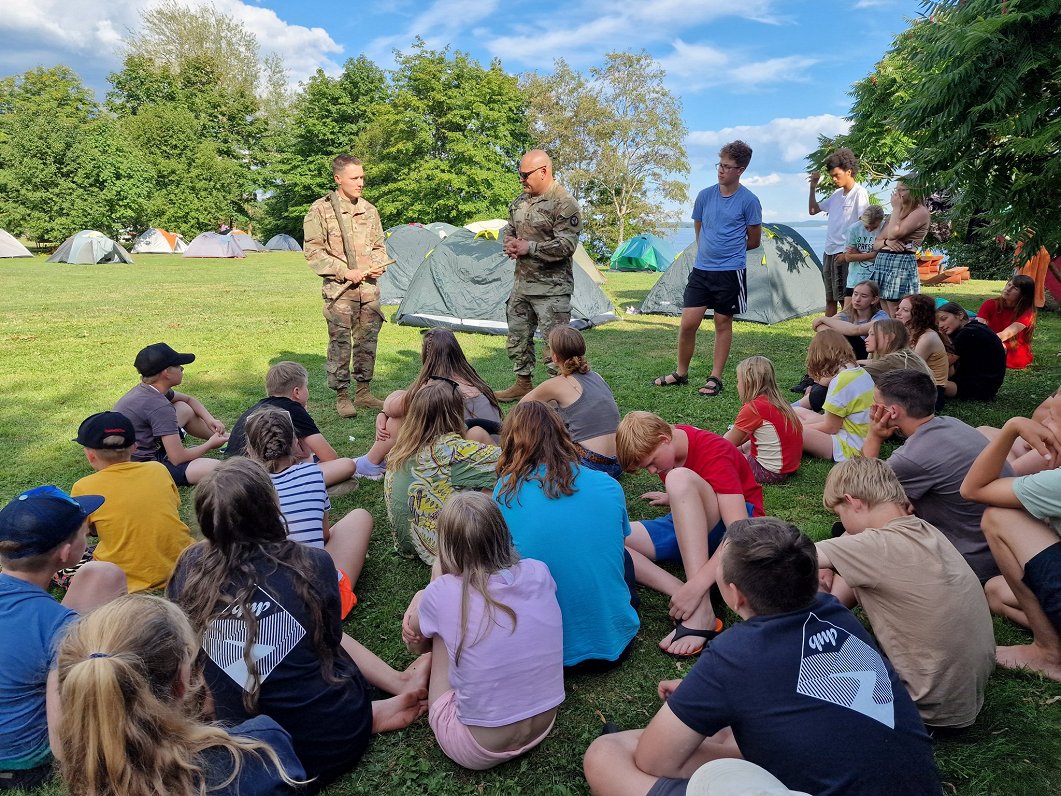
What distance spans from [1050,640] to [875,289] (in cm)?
465

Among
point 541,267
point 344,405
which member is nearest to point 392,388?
point 344,405

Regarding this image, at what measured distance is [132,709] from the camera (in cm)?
143

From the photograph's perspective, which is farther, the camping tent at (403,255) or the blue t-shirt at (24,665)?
the camping tent at (403,255)

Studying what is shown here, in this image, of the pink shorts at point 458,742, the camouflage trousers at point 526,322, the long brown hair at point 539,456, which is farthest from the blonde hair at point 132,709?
the camouflage trousers at point 526,322

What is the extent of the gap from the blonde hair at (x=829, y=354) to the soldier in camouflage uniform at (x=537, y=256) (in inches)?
93.3

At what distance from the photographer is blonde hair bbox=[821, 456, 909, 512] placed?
2.56 metres

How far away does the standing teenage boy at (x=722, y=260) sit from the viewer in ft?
22.1

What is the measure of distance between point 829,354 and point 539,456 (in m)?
3.09

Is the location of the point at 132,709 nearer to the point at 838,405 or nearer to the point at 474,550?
the point at 474,550

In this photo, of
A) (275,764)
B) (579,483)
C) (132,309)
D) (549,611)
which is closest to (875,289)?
(579,483)

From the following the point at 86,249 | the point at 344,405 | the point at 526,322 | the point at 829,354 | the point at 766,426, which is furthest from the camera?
the point at 86,249

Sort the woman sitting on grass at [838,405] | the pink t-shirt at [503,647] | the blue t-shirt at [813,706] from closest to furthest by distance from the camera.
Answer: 1. the blue t-shirt at [813,706]
2. the pink t-shirt at [503,647]
3. the woman sitting on grass at [838,405]

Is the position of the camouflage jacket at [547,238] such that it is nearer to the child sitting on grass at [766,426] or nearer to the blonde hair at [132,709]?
the child sitting on grass at [766,426]

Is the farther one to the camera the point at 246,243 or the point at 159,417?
the point at 246,243
